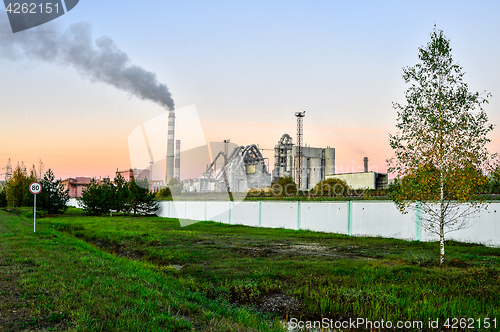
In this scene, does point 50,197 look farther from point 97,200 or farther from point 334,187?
point 334,187

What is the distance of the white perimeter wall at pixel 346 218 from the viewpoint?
49.5 feet

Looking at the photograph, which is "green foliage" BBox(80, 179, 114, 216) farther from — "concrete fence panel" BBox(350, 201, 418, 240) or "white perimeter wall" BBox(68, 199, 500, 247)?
"concrete fence panel" BBox(350, 201, 418, 240)

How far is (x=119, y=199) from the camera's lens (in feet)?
136

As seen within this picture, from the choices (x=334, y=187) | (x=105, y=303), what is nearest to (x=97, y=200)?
(x=105, y=303)

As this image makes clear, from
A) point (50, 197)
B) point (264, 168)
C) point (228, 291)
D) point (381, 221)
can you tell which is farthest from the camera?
point (264, 168)

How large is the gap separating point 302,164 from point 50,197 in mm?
51835

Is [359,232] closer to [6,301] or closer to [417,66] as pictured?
[417,66]

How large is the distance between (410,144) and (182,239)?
10.6m

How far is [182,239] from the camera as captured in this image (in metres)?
17.1

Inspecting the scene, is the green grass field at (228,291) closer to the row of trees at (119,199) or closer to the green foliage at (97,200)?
the green foliage at (97,200)

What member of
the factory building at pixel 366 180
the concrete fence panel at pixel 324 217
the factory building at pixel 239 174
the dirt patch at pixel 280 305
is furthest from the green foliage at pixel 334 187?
the dirt patch at pixel 280 305

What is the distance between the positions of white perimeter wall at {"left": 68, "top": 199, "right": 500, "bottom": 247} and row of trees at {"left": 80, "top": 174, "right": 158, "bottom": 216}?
11.6m

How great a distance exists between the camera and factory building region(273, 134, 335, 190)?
78438mm

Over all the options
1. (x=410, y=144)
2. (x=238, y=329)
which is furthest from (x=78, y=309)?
(x=410, y=144)
